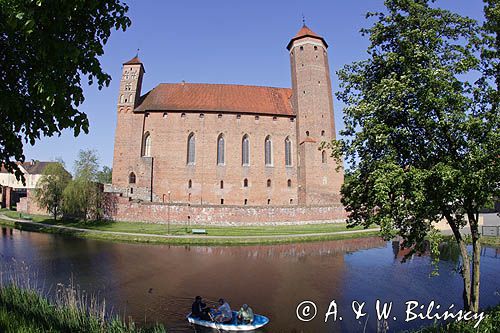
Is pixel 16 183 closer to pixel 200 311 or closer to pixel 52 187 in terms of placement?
pixel 52 187

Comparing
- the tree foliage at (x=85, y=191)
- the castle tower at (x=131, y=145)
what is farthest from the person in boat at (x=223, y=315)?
the castle tower at (x=131, y=145)

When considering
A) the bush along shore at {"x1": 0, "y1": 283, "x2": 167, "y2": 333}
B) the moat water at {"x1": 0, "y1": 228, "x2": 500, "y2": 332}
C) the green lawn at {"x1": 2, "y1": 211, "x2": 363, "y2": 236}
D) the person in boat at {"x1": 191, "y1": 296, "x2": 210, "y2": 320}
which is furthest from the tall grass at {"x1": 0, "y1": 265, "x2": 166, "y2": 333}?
the green lawn at {"x1": 2, "y1": 211, "x2": 363, "y2": 236}

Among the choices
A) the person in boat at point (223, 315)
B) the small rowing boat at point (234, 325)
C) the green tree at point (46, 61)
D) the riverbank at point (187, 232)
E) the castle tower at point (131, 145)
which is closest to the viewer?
the green tree at point (46, 61)

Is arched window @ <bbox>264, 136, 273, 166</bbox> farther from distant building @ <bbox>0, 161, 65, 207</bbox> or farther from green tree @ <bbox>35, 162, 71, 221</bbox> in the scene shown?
distant building @ <bbox>0, 161, 65, 207</bbox>

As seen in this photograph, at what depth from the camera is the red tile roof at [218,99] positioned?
4841 cm

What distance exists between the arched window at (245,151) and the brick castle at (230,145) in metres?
0.15

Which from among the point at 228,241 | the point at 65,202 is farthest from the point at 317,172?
the point at 65,202

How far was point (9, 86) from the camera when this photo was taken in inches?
246

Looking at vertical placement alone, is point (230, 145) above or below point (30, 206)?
above

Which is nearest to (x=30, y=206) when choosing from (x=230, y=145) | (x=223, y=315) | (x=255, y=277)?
(x=230, y=145)

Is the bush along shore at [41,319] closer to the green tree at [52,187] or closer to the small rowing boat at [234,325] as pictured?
the small rowing boat at [234,325]

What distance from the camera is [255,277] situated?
1855cm

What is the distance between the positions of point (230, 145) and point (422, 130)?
3888cm

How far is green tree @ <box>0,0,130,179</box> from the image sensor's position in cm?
488
